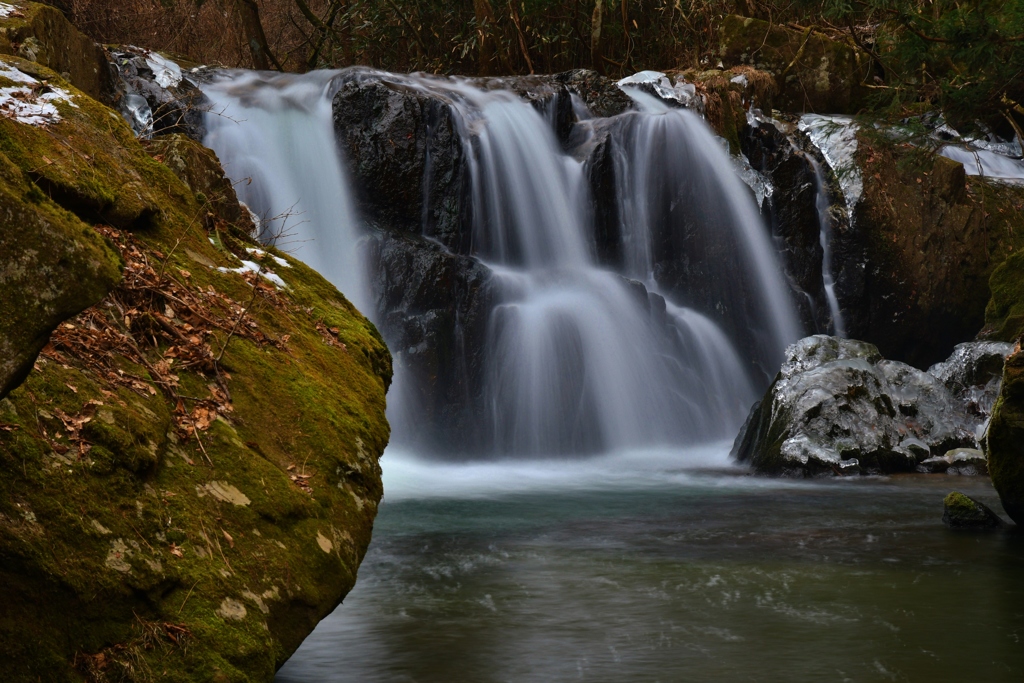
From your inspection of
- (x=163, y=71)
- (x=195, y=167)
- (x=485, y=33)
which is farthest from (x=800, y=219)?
(x=195, y=167)

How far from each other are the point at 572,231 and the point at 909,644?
8.87 meters

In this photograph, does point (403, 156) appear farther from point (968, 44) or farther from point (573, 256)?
point (968, 44)

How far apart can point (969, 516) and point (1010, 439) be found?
770 mm

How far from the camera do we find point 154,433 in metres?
2.83

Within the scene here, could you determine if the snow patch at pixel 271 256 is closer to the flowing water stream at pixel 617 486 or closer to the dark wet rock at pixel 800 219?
the flowing water stream at pixel 617 486

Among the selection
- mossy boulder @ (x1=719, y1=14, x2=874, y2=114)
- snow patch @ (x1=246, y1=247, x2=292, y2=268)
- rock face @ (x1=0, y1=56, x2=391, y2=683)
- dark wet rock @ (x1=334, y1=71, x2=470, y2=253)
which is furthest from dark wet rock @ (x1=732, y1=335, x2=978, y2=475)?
mossy boulder @ (x1=719, y1=14, x2=874, y2=114)

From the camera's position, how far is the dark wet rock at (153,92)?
1061 cm

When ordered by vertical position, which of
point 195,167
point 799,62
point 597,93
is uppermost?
point 799,62

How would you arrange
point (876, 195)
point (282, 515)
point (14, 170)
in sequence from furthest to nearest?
1. point (876, 195)
2. point (282, 515)
3. point (14, 170)

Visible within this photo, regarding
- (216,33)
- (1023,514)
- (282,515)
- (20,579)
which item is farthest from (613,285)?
(216,33)

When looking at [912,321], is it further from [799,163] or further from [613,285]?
[613,285]

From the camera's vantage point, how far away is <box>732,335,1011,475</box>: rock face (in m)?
9.25

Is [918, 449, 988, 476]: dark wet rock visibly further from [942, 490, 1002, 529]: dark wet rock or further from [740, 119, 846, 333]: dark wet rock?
[740, 119, 846, 333]: dark wet rock

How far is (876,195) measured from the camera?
1402cm
